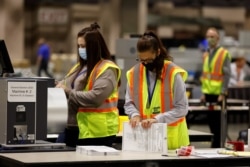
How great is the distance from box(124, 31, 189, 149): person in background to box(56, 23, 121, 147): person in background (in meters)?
0.39

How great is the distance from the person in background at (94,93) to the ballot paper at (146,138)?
78cm

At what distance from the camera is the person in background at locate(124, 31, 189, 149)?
8.20 m

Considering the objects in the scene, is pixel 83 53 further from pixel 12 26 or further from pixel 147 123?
pixel 12 26

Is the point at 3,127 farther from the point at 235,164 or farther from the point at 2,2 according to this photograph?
the point at 2,2

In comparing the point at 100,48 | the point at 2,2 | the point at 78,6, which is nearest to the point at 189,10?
the point at 78,6

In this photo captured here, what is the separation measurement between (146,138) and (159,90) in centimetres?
62

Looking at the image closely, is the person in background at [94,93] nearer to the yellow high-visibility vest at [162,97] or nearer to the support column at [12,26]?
the yellow high-visibility vest at [162,97]

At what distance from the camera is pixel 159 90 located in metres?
8.27

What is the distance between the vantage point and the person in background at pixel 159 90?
323 inches

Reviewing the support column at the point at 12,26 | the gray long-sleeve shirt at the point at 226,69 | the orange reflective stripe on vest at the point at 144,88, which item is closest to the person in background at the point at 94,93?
the orange reflective stripe on vest at the point at 144,88

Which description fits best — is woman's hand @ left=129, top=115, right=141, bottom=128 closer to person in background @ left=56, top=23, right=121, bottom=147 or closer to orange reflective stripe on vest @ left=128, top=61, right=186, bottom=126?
orange reflective stripe on vest @ left=128, top=61, right=186, bottom=126

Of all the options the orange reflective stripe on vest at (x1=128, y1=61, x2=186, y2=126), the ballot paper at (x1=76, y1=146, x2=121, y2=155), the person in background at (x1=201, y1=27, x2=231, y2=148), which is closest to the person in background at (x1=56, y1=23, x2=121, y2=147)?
the orange reflective stripe on vest at (x1=128, y1=61, x2=186, y2=126)

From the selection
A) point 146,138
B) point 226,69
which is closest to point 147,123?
point 146,138

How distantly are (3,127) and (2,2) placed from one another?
987 inches
